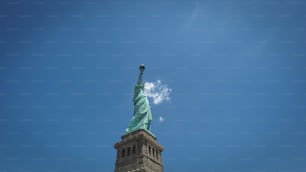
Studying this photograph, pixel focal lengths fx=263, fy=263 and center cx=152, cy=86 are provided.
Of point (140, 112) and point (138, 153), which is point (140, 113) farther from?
point (138, 153)

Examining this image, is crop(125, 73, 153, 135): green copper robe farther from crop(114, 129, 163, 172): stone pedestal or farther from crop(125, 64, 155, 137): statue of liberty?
crop(114, 129, 163, 172): stone pedestal

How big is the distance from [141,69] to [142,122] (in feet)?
57.7

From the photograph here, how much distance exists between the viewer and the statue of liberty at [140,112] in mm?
65088

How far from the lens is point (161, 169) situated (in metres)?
61.1

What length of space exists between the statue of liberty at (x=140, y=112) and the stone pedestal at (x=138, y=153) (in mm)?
2355

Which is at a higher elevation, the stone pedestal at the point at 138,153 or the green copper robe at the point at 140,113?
the green copper robe at the point at 140,113

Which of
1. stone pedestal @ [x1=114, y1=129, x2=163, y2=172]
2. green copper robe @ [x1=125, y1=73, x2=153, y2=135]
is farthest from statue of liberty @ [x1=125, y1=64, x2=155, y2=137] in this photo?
stone pedestal @ [x1=114, y1=129, x2=163, y2=172]

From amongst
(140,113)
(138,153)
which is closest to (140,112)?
(140,113)

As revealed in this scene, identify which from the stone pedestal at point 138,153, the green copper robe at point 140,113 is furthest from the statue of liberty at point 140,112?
the stone pedestal at point 138,153

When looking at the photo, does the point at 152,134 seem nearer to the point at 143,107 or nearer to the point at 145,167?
the point at 143,107

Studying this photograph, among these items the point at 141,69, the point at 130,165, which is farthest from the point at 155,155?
the point at 141,69

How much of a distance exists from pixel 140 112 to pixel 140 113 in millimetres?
384

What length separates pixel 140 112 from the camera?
6725 centimetres

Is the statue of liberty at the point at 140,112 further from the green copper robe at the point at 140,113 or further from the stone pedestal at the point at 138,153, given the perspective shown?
the stone pedestal at the point at 138,153
